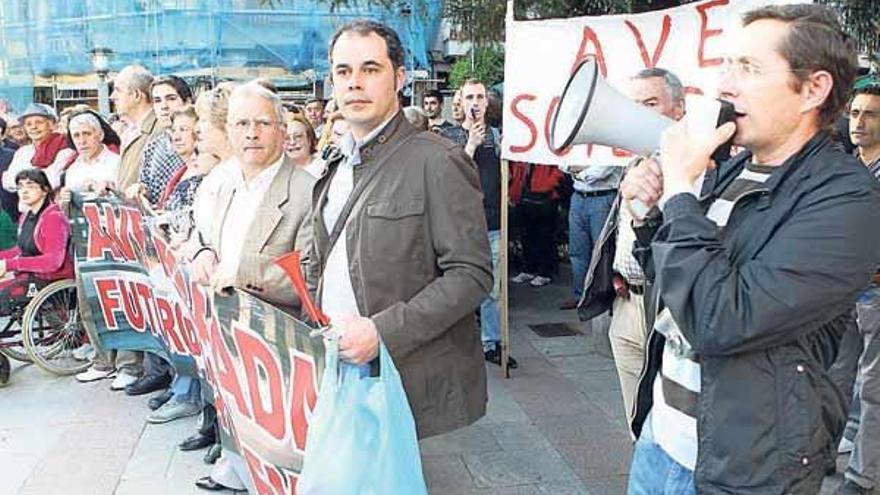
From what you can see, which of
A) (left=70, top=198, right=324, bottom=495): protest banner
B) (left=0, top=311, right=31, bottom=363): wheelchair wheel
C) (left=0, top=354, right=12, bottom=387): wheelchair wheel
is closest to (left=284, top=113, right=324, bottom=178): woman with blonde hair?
(left=70, top=198, right=324, bottom=495): protest banner

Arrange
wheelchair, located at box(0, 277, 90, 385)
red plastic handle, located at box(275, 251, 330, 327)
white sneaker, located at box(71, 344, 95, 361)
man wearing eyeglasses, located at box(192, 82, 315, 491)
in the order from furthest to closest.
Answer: white sneaker, located at box(71, 344, 95, 361)
wheelchair, located at box(0, 277, 90, 385)
man wearing eyeglasses, located at box(192, 82, 315, 491)
red plastic handle, located at box(275, 251, 330, 327)

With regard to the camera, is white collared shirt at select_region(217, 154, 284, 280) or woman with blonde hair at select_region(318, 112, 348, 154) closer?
white collared shirt at select_region(217, 154, 284, 280)

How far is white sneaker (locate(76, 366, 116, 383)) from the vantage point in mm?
5383

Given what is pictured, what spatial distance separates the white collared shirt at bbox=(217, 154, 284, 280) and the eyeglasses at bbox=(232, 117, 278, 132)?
0.14 metres

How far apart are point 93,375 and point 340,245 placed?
3741mm

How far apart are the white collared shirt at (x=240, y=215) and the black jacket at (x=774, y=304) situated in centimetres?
193

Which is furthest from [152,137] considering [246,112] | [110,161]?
[246,112]

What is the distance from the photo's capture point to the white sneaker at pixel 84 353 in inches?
220

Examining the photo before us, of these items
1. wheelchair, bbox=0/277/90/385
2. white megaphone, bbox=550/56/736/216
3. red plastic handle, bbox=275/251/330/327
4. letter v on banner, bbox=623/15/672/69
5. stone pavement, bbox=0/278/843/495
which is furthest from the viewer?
wheelchair, bbox=0/277/90/385

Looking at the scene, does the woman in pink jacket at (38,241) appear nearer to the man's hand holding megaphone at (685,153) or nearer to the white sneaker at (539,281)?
the white sneaker at (539,281)

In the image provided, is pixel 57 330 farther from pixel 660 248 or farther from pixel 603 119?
pixel 660 248

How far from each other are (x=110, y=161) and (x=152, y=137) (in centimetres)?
59

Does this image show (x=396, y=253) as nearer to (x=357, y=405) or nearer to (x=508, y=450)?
(x=357, y=405)

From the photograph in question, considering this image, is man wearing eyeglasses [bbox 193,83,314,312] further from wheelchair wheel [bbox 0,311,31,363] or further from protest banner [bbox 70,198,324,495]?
wheelchair wheel [bbox 0,311,31,363]
